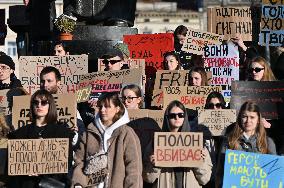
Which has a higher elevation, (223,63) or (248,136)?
(223,63)

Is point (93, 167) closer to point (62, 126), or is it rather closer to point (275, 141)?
point (62, 126)

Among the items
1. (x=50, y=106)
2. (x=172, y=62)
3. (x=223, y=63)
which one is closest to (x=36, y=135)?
(x=50, y=106)

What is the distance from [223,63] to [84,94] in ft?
7.10

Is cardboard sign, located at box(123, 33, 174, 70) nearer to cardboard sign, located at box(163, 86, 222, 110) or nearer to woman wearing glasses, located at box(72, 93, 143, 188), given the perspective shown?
cardboard sign, located at box(163, 86, 222, 110)

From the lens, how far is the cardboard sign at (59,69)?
13.6 meters

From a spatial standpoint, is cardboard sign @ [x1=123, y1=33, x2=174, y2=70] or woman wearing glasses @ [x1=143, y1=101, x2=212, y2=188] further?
cardboard sign @ [x1=123, y1=33, x2=174, y2=70]

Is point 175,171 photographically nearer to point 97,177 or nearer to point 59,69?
point 97,177

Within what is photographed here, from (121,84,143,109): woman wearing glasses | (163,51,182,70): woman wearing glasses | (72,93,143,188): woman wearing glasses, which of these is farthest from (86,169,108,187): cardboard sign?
(163,51,182,70): woman wearing glasses

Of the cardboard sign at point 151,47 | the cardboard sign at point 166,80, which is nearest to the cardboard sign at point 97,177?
the cardboard sign at point 166,80

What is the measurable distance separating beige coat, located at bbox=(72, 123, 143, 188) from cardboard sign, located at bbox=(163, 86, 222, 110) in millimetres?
1869

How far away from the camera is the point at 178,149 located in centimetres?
1057

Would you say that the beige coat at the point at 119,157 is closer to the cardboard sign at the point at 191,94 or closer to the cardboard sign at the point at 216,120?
the cardboard sign at the point at 216,120

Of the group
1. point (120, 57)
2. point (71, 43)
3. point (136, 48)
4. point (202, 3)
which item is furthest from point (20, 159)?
point (202, 3)

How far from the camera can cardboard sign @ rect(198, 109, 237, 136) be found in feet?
37.4
